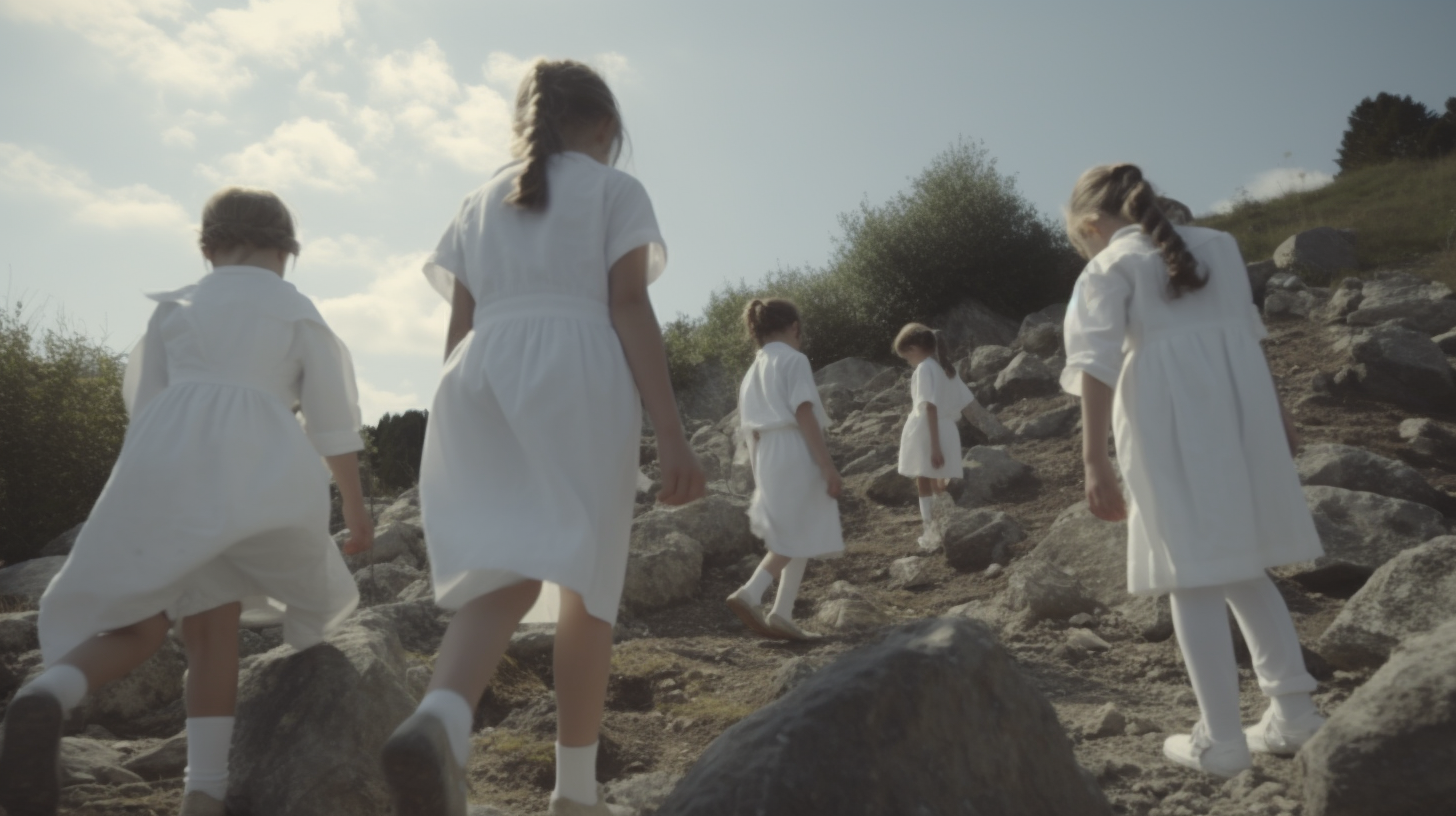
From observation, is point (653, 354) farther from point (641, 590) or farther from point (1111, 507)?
point (641, 590)

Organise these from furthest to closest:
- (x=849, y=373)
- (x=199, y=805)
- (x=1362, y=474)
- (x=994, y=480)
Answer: (x=849, y=373)
(x=994, y=480)
(x=1362, y=474)
(x=199, y=805)

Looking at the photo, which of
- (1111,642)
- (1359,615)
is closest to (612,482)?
(1359,615)

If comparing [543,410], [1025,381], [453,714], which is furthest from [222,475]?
[1025,381]

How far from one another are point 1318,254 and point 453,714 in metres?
17.9

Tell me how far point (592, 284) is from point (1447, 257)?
691 inches

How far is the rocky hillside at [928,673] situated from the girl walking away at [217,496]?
24 centimetres

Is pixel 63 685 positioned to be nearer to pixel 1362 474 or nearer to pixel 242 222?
pixel 242 222

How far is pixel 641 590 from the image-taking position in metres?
7.11

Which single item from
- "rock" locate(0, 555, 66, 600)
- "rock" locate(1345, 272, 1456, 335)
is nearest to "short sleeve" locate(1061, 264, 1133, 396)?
"rock" locate(0, 555, 66, 600)

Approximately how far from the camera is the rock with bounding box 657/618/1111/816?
1.97 meters

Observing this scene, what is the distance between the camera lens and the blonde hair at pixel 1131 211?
327cm

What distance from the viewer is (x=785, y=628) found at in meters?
6.10

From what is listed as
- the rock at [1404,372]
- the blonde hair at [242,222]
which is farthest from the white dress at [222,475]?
the rock at [1404,372]

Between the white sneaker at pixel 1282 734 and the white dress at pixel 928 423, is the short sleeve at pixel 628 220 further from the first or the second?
the white dress at pixel 928 423
